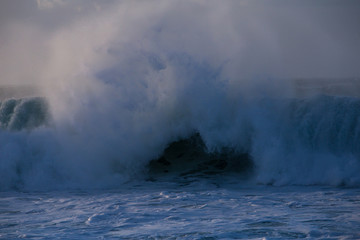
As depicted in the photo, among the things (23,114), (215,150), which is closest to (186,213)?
(215,150)

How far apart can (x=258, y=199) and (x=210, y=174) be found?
277cm

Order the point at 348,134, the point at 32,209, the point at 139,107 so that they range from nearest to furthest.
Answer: the point at 32,209, the point at 348,134, the point at 139,107

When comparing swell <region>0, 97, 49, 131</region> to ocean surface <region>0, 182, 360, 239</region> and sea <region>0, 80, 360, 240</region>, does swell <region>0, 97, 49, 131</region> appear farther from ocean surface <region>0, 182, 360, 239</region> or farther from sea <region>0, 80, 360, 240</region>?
ocean surface <region>0, 182, 360, 239</region>

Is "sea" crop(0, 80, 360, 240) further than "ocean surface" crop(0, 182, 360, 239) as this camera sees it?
Yes

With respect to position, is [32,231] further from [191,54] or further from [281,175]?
[191,54]

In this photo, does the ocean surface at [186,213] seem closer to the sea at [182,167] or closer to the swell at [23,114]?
the sea at [182,167]

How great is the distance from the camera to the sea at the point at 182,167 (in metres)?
6.73

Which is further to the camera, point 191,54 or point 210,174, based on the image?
point 191,54

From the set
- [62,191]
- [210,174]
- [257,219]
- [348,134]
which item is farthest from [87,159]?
[348,134]

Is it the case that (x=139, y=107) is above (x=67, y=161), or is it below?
above

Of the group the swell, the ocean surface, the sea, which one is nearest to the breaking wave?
the sea

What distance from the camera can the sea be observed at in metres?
6.73

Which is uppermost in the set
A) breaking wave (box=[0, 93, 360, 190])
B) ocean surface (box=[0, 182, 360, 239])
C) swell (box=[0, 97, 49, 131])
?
swell (box=[0, 97, 49, 131])

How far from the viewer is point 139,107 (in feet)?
41.8
